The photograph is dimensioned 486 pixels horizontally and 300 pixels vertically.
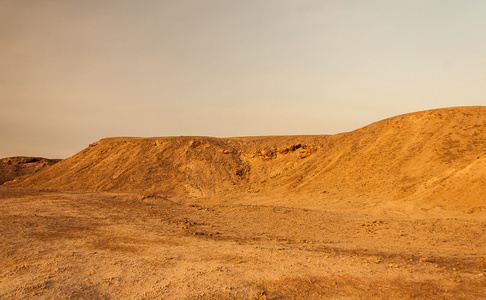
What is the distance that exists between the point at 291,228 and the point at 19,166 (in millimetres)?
43776

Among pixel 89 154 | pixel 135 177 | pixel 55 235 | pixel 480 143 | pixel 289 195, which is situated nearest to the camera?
pixel 55 235

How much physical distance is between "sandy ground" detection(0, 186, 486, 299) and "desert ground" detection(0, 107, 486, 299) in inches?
1.4

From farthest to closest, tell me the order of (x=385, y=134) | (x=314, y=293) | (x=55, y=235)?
(x=385, y=134)
(x=55, y=235)
(x=314, y=293)

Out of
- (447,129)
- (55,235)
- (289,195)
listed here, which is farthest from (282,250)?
(447,129)

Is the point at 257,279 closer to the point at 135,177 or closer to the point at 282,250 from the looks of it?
the point at 282,250

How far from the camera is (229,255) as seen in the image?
7379 millimetres

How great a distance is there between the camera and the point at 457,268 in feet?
22.7

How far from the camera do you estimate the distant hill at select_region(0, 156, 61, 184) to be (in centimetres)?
4100

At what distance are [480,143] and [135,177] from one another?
23.3 metres

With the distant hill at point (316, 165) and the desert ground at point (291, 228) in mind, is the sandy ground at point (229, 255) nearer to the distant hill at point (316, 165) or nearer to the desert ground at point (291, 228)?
the desert ground at point (291, 228)

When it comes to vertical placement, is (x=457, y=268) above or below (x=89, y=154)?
below

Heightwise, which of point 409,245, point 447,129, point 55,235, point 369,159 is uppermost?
point 447,129

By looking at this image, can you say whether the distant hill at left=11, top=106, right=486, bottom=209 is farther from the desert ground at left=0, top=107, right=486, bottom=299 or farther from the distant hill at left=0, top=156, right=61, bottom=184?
the distant hill at left=0, top=156, right=61, bottom=184

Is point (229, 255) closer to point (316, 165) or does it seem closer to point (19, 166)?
point (316, 165)
